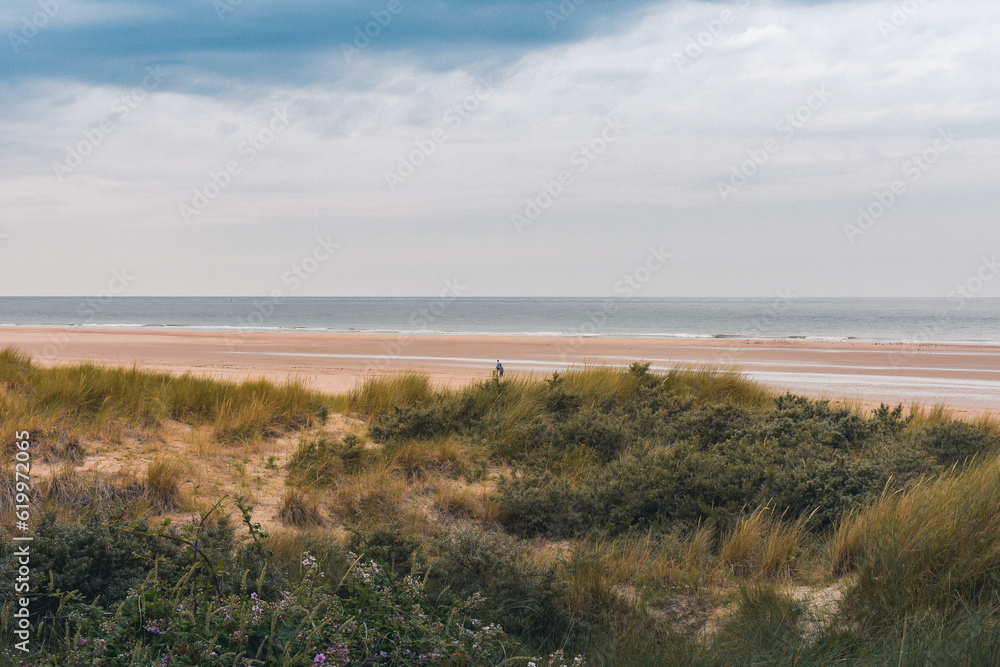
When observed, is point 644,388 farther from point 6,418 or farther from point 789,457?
point 6,418

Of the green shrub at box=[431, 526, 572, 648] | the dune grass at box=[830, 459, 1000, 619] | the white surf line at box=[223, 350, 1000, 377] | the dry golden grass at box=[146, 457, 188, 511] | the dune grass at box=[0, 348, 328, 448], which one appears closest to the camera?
the dune grass at box=[830, 459, 1000, 619]

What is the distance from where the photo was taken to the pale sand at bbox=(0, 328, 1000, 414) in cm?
2048

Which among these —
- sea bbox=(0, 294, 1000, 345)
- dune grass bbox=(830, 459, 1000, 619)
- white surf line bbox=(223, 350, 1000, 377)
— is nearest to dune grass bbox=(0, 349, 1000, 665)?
dune grass bbox=(830, 459, 1000, 619)

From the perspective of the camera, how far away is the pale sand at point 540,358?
20484mm

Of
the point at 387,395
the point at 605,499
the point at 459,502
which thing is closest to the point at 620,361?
the point at 387,395

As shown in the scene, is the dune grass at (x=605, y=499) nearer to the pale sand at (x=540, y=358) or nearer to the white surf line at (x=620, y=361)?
the pale sand at (x=540, y=358)

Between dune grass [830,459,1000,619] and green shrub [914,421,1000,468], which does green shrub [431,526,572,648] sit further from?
green shrub [914,421,1000,468]

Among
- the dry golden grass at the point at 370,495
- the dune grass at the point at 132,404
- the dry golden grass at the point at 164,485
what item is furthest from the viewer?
the dune grass at the point at 132,404

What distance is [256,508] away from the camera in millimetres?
6512

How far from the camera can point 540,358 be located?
3022 cm

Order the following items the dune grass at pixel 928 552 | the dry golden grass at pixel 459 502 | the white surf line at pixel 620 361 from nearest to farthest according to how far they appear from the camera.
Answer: the dune grass at pixel 928 552
the dry golden grass at pixel 459 502
the white surf line at pixel 620 361

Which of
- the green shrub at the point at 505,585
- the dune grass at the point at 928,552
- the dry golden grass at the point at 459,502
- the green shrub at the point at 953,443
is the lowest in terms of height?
the dry golden grass at the point at 459,502

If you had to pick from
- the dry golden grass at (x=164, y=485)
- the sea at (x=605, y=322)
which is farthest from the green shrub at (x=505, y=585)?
the sea at (x=605, y=322)

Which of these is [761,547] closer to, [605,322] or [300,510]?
[300,510]
